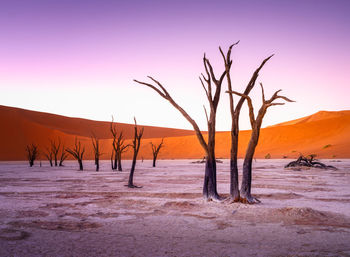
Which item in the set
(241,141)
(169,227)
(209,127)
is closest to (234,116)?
(209,127)

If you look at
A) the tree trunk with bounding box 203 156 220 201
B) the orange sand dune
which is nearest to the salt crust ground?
the tree trunk with bounding box 203 156 220 201

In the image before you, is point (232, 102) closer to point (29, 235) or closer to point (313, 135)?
point (29, 235)

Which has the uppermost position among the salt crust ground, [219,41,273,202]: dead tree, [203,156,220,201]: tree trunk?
[219,41,273,202]: dead tree

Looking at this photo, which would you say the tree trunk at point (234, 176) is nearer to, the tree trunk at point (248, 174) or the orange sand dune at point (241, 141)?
the tree trunk at point (248, 174)

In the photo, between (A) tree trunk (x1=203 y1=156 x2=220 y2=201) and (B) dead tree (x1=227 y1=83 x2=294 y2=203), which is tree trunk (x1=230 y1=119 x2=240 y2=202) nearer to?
(B) dead tree (x1=227 y1=83 x2=294 y2=203)

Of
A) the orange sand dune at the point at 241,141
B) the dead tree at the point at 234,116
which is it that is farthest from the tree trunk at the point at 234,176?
the orange sand dune at the point at 241,141

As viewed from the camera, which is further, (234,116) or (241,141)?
(241,141)

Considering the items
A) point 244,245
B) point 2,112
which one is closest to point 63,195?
point 244,245

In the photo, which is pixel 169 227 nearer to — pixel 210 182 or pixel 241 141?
pixel 210 182

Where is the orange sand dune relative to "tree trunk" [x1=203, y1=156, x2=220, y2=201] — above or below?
above

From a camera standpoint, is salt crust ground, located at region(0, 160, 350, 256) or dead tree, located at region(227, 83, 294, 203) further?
dead tree, located at region(227, 83, 294, 203)

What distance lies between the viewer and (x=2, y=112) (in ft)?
225

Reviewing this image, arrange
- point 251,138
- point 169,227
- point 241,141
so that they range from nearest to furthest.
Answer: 1. point 169,227
2. point 251,138
3. point 241,141

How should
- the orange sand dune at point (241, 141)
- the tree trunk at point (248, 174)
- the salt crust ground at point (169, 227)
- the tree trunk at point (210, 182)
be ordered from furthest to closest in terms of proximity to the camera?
the orange sand dune at point (241, 141) → the tree trunk at point (210, 182) → the tree trunk at point (248, 174) → the salt crust ground at point (169, 227)
